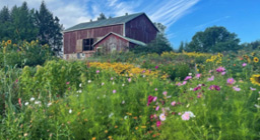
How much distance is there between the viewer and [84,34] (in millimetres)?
26156

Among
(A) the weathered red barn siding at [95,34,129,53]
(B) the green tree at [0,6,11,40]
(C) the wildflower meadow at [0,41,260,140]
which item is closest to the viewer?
(C) the wildflower meadow at [0,41,260,140]

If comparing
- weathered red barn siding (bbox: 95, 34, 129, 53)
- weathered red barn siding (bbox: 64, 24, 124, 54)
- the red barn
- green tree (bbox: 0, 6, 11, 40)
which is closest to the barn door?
the red barn

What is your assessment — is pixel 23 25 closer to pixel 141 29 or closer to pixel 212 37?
pixel 141 29

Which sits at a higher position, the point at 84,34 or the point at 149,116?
the point at 84,34

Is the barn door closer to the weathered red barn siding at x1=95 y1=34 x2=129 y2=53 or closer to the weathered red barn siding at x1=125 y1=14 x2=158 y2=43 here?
the weathered red barn siding at x1=95 y1=34 x2=129 y2=53

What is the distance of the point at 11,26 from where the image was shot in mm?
31922

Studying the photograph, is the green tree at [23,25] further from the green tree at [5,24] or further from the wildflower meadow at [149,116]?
the wildflower meadow at [149,116]

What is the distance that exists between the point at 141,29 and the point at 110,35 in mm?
5010

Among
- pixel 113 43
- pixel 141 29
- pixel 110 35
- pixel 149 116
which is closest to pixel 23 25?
pixel 110 35

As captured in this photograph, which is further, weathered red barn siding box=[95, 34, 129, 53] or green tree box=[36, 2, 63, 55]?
green tree box=[36, 2, 63, 55]

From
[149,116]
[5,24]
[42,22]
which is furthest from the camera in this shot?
[42,22]

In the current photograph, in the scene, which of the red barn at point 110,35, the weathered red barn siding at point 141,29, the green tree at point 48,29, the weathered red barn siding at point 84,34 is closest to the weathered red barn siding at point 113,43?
the red barn at point 110,35

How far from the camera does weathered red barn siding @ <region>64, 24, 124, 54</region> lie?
2316cm

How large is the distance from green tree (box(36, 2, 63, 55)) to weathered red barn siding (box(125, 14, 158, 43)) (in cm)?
1890
